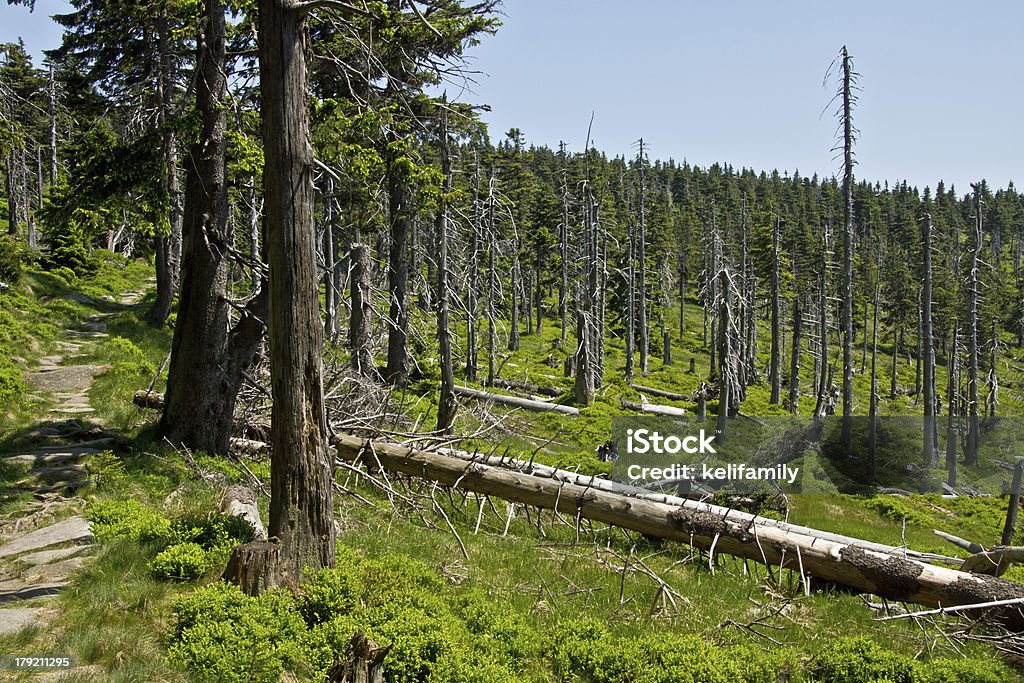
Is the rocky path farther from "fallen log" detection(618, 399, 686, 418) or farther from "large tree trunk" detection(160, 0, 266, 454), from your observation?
"fallen log" detection(618, 399, 686, 418)

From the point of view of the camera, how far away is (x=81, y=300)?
22.9 metres

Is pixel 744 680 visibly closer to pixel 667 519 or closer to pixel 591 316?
pixel 667 519

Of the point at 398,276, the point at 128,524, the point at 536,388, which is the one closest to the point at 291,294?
the point at 128,524

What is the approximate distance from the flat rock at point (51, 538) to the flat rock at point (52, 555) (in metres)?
0.13

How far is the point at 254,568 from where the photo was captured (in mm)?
5504

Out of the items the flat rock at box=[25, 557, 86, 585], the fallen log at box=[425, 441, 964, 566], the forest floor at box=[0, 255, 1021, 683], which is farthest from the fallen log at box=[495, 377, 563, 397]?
the flat rock at box=[25, 557, 86, 585]

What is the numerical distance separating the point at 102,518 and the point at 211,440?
3139 millimetres

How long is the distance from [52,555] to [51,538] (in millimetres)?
531

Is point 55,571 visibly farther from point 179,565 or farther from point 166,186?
point 166,186

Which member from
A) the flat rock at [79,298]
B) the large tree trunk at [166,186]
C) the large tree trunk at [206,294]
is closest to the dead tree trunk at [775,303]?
the large tree trunk at [166,186]

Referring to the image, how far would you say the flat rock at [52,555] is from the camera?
19.9 ft

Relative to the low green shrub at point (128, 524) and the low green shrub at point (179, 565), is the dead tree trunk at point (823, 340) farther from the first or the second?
the low green shrub at point (179, 565)

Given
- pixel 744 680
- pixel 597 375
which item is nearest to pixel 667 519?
pixel 744 680

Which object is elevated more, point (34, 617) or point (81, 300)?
point (81, 300)
